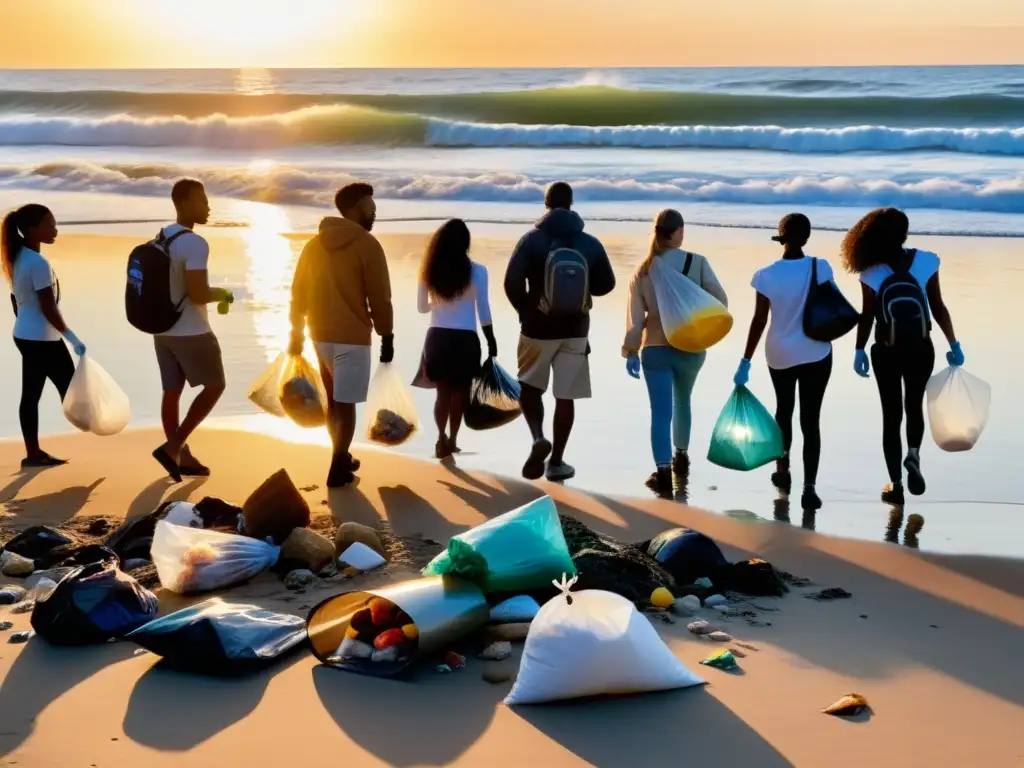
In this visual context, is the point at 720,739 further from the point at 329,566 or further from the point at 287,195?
the point at 287,195

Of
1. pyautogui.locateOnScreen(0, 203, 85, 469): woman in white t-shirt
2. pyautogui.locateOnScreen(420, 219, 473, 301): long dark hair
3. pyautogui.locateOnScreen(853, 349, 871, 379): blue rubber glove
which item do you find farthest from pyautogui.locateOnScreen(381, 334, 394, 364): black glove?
pyautogui.locateOnScreen(853, 349, 871, 379): blue rubber glove

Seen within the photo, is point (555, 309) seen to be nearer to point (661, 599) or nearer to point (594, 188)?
point (661, 599)

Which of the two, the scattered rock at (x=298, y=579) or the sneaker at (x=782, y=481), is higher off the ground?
the sneaker at (x=782, y=481)

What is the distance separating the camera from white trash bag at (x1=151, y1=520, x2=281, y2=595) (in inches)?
197

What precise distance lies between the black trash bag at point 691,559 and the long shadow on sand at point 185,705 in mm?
1690

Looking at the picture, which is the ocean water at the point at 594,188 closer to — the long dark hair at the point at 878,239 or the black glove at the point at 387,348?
the black glove at the point at 387,348

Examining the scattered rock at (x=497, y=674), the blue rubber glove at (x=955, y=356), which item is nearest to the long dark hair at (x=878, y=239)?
the blue rubber glove at (x=955, y=356)

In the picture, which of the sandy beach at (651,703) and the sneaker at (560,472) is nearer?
the sandy beach at (651,703)

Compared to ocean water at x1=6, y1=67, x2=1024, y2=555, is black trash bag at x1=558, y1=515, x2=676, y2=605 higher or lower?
lower

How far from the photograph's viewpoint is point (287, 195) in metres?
22.7

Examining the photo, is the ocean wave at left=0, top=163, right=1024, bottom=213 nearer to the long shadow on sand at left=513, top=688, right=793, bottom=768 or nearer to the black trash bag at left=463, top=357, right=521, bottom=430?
the black trash bag at left=463, top=357, right=521, bottom=430

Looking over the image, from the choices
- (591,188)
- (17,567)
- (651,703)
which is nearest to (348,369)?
(17,567)

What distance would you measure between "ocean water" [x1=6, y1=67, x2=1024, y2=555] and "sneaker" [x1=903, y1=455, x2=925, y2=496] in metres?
0.11

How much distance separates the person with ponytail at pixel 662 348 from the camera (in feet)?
22.4
